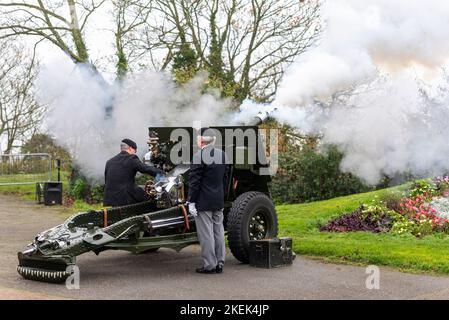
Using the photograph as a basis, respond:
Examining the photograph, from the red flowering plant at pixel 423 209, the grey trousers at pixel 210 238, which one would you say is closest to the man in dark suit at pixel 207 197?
the grey trousers at pixel 210 238


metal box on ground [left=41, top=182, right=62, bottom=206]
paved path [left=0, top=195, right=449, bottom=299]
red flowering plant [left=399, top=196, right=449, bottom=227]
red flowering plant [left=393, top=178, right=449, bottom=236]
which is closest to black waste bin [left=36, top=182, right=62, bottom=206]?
metal box on ground [left=41, top=182, right=62, bottom=206]

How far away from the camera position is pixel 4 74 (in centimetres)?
2909

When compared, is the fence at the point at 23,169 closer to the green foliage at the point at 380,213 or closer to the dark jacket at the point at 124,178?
the green foliage at the point at 380,213

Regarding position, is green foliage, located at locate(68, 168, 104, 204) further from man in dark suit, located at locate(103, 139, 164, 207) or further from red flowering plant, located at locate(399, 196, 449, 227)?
man in dark suit, located at locate(103, 139, 164, 207)

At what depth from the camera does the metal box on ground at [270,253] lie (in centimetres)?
877

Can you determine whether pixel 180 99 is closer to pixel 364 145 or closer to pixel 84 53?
pixel 364 145

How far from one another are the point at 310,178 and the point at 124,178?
30.3 ft

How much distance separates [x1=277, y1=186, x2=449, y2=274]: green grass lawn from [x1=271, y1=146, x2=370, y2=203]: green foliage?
456 centimetres

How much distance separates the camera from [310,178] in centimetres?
1762

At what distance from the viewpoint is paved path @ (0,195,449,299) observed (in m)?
7.18

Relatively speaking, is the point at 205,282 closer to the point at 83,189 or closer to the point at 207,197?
the point at 207,197

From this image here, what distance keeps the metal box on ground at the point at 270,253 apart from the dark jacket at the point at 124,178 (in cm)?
169
